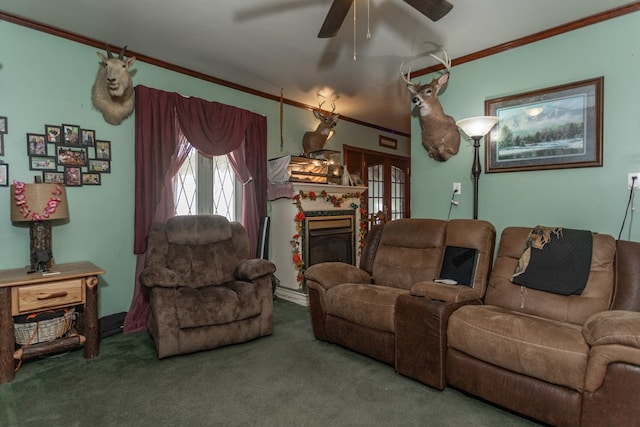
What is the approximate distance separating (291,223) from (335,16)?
8.50 ft

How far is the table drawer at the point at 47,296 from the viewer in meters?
2.27

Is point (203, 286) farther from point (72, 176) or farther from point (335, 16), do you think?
point (335, 16)

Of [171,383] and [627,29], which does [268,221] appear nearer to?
[171,383]

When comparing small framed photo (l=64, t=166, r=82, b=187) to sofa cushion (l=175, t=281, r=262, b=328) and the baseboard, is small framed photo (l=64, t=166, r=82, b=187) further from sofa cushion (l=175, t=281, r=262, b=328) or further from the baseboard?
the baseboard

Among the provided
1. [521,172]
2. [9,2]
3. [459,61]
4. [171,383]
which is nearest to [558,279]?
[521,172]

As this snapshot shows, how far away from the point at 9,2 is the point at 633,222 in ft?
16.2

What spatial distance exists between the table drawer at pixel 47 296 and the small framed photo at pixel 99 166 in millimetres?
1102

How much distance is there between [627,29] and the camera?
8.41ft

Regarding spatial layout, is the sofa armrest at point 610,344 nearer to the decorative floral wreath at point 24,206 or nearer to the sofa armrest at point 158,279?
the sofa armrest at point 158,279

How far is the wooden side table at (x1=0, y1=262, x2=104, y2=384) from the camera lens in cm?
222

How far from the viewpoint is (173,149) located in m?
3.50

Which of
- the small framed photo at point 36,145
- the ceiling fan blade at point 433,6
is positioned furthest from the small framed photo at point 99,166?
the ceiling fan blade at point 433,6

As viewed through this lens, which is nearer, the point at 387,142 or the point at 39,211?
the point at 39,211

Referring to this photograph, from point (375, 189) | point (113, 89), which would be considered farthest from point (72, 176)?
point (375, 189)
